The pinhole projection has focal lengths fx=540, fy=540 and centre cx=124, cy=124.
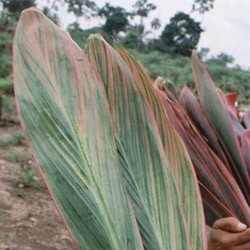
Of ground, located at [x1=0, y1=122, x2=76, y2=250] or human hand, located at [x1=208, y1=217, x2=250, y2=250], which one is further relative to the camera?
ground, located at [x1=0, y1=122, x2=76, y2=250]

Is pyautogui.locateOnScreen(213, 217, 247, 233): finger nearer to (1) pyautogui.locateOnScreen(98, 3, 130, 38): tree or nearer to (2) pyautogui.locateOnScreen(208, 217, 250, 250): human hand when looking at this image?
(2) pyautogui.locateOnScreen(208, 217, 250, 250): human hand

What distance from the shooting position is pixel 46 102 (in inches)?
11.3

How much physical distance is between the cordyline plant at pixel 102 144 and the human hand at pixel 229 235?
0.03m

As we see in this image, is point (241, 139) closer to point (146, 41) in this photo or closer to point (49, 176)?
point (49, 176)

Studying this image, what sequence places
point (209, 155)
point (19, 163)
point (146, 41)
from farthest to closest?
point (146, 41) → point (19, 163) → point (209, 155)

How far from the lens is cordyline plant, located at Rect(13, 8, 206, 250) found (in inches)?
11.0

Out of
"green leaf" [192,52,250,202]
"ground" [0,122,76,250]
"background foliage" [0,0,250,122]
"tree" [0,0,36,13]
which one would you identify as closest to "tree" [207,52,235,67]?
"background foliage" [0,0,250,122]

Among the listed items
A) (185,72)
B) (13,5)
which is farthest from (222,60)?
(13,5)

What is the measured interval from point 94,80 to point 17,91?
5 centimetres

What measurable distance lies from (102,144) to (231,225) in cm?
11

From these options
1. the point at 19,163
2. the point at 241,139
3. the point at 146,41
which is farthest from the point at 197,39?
the point at 241,139

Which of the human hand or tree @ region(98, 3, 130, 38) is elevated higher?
the human hand

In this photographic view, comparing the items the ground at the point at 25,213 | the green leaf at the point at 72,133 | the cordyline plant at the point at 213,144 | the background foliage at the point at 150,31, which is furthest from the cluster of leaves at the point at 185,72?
the green leaf at the point at 72,133

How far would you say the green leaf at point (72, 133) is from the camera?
0.28 metres
